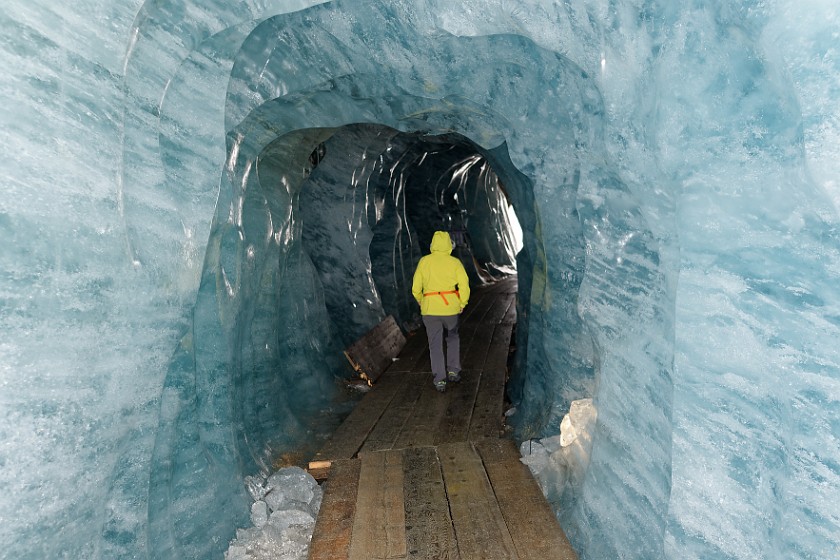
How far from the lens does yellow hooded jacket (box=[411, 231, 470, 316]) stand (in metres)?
6.01

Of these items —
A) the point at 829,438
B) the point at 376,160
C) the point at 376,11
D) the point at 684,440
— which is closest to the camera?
the point at 829,438

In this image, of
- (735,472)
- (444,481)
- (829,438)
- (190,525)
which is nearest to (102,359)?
(190,525)

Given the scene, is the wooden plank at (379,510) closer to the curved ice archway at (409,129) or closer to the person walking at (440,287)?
the curved ice archway at (409,129)

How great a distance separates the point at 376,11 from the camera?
399 centimetres

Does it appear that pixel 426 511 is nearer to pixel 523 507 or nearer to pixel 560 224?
pixel 523 507

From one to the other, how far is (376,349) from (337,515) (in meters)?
4.21

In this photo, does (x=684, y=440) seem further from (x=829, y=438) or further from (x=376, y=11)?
(x=376, y=11)

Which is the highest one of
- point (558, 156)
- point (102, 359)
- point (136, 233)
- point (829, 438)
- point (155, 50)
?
point (155, 50)

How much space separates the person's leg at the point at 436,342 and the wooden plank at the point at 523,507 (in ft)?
5.44

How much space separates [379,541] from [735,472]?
189 centimetres

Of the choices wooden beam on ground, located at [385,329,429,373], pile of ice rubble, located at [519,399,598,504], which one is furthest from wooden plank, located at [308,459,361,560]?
wooden beam on ground, located at [385,329,429,373]

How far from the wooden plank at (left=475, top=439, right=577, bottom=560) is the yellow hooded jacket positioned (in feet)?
5.62

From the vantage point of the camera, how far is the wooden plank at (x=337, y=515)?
3.33 meters

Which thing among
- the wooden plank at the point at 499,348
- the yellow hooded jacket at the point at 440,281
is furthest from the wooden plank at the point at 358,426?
the wooden plank at the point at 499,348
